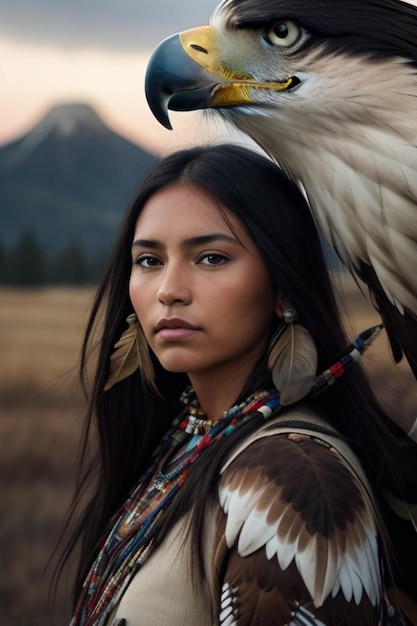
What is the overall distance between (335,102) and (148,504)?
682mm

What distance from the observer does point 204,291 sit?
4.91ft

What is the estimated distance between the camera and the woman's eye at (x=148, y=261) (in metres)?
1.59

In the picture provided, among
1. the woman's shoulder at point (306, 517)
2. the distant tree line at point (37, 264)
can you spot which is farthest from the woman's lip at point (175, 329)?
the distant tree line at point (37, 264)

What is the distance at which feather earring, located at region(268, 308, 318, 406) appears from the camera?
4.80ft

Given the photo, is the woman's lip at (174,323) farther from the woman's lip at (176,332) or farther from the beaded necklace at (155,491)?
the beaded necklace at (155,491)

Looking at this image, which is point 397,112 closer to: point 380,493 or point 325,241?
point 325,241

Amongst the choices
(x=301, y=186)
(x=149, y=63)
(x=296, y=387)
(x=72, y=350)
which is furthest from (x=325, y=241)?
(x=72, y=350)

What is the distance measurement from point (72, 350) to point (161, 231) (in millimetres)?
1905

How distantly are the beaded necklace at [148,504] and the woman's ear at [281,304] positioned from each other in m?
0.12

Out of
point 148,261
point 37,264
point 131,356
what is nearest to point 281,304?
point 148,261

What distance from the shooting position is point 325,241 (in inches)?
58.6

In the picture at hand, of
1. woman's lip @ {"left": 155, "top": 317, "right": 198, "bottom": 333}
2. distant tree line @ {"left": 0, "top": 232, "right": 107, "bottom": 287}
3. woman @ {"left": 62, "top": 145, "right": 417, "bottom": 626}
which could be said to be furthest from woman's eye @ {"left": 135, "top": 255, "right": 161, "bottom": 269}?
distant tree line @ {"left": 0, "top": 232, "right": 107, "bottom": 287}

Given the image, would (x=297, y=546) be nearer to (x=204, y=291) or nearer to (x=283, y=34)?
(x=204, y=291)

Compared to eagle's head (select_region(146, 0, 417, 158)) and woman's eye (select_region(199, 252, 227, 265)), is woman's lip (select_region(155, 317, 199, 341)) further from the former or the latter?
eagle's head (select_region(146, 0, 417, 158))
